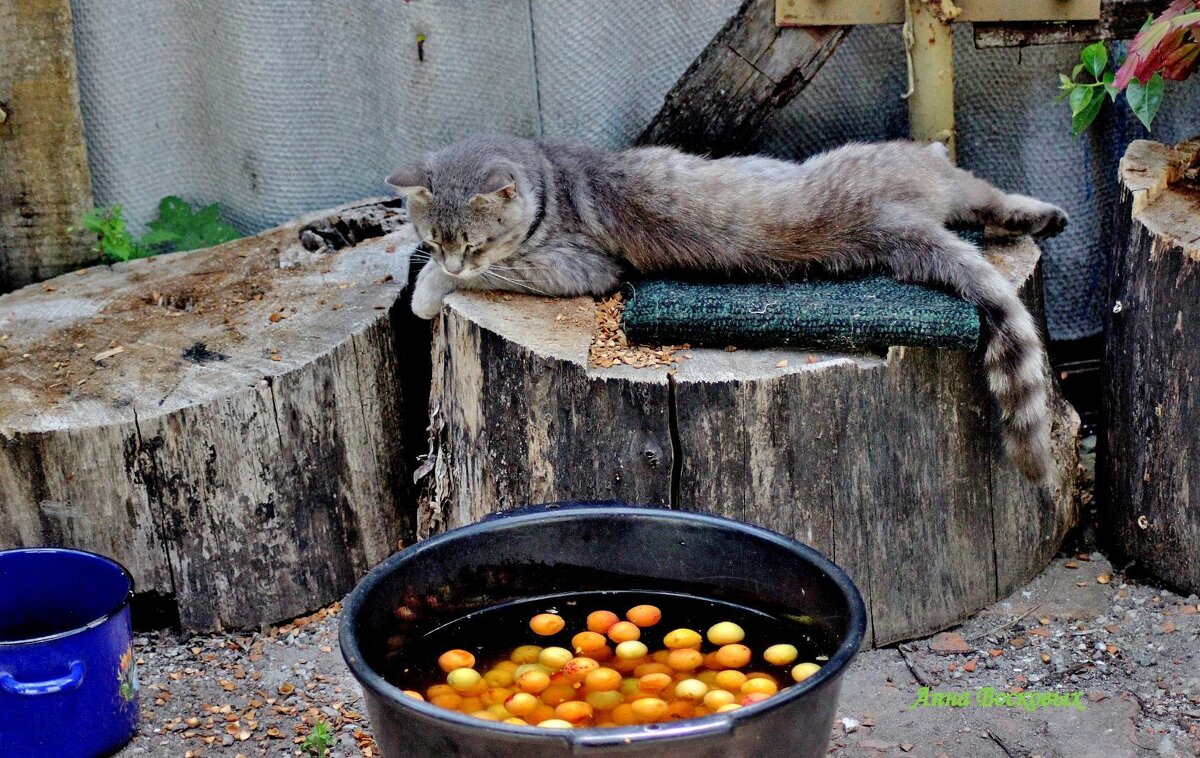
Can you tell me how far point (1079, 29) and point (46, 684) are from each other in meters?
3.49

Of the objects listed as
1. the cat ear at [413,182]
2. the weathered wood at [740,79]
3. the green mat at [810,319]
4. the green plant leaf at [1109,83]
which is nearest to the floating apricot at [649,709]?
the green mat at [810,319]

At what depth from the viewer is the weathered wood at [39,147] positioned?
4.14 metres

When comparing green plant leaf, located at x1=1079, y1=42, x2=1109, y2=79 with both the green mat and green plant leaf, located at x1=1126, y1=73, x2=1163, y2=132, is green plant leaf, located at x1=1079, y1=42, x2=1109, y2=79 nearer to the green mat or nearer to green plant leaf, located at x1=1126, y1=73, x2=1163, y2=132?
green plant leaf, located at x1=1126, y1=73, x2=1163, y2=132

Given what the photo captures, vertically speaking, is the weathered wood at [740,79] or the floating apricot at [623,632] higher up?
the weathered wood at [740,79]

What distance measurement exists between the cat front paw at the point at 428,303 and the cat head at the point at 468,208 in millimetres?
81

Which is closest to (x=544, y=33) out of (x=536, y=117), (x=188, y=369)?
(x=536, y=117)

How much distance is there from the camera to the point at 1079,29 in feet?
12.9

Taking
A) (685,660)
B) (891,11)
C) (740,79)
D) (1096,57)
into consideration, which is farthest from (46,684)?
(1096,57)

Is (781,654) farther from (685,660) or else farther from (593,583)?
(593,583)

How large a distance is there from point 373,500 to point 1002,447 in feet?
5.82

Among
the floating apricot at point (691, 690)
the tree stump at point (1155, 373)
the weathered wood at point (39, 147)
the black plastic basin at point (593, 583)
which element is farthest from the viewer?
the weathered wood at point (39, 147)

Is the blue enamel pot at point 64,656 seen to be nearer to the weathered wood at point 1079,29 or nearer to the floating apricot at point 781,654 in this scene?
the floating apricot at point 781,654

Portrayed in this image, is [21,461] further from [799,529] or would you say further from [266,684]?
[799,529]

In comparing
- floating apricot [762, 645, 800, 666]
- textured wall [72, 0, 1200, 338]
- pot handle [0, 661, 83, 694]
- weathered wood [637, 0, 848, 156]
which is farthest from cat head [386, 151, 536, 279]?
floating apricot [762, 645, 800, 666]
